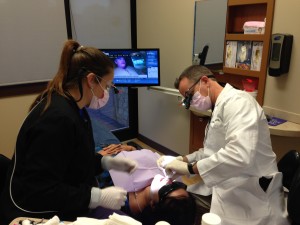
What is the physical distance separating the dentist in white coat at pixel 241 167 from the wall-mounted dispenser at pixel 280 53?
2.28ft

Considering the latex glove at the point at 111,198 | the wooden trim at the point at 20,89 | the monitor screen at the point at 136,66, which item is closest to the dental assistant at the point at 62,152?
the latex glove at the point at 111,198

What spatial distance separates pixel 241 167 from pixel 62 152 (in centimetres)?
76

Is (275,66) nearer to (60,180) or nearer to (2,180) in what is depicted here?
(60,180)

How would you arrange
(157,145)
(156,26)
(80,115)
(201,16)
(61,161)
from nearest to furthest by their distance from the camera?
1. (61,161)
2. (80,115)
3. (201,16)
4. (156,26)
5. (157,145)

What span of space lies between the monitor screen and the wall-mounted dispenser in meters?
1.19

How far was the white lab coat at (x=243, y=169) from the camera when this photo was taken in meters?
1.19

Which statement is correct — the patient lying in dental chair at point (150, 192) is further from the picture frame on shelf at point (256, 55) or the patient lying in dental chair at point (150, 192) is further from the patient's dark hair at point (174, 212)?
the picture frame on shelf at point (256, 55)

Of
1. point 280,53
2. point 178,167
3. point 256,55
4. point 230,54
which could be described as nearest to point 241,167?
point 178,167

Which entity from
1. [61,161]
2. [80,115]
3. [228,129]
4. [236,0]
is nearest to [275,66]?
[236,0]

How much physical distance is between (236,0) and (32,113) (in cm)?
186

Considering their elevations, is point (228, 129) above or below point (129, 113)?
above

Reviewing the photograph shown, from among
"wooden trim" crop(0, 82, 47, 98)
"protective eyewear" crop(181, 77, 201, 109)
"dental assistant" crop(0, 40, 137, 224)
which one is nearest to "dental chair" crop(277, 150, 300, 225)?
"protective eyewear" crop(181, 77, 201, 109)

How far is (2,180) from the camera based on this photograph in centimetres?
128

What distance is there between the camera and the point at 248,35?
213cm
